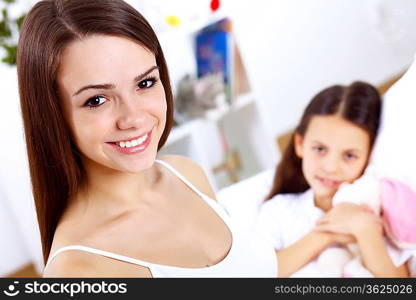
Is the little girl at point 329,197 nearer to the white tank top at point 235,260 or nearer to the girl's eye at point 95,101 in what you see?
the white tank top at point 235,260

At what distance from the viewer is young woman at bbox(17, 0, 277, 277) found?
48 cm

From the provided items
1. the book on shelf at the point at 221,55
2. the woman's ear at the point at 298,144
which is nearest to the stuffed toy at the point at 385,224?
the woman's ear at the point at 298,144

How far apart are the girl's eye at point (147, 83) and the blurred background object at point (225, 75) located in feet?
1.61

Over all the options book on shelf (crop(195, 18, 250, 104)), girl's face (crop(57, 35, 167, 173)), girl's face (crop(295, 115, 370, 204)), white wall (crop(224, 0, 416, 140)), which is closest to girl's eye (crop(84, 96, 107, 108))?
girl's face (crop(57, 35, 167, 173))

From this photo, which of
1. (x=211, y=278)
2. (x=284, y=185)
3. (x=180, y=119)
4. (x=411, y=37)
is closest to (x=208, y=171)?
(x=180, y=119)

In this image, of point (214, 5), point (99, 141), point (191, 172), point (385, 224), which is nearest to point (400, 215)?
point (385, 224)

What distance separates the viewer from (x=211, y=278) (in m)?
0.58

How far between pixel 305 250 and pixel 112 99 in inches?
14.1

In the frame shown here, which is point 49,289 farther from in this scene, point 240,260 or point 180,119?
point 180,119

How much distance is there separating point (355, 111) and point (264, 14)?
1.13 meters

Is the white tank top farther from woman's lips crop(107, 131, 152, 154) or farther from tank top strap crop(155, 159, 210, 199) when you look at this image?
woman's lips crop(107, 131, 152, 154)

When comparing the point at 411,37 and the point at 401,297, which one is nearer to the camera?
the point at 401,297

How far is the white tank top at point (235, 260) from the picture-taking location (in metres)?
0.56

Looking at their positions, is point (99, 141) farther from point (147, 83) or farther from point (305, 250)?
point (305, 250)
